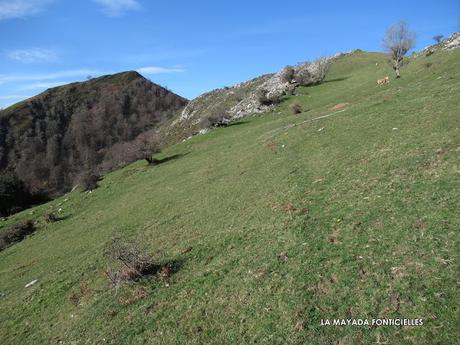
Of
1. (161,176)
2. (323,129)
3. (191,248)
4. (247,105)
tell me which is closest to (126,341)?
(191,248)

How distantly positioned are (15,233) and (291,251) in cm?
3139

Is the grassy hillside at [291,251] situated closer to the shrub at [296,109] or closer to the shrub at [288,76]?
the shrub at [296,109]

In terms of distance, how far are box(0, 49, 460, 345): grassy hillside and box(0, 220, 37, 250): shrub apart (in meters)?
6.23

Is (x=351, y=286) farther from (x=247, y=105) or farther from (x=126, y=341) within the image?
(x=247, y=105)

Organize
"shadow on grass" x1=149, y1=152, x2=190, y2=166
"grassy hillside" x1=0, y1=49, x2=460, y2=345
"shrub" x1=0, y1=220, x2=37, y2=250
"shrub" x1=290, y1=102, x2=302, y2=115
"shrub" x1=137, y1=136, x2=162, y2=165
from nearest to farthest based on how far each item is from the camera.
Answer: "grassy hillside" x1=0, y1=49, x2=460, y2=345 → "shrub" x1=0, y1=220, x2=37, y2=250 → "shadow on grass" x1=149, y1=152, x2=190, y2=166 → "shrub" x1=137, y1=136, x2=162, y2=165 → "shrub" x1=290, y1=102, x2=302, y2=115

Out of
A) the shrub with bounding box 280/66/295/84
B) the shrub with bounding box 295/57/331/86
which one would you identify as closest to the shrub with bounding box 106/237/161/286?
the shrub with bounding box 295/57/331/86

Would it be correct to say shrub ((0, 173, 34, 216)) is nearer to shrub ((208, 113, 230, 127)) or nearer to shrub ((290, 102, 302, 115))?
shrub ((208, 113, 230, 127))

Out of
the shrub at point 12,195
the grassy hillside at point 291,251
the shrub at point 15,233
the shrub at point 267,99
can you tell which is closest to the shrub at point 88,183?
the shrub at point 15,233

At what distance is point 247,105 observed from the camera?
64.2 metres

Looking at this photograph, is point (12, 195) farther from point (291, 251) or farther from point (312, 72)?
point (291, 251)

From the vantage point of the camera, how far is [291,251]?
40.1 feet

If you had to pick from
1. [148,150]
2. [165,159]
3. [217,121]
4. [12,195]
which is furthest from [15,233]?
[217,121]

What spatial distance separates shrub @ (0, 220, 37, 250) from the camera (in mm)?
32862

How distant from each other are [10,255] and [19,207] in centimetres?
3623
